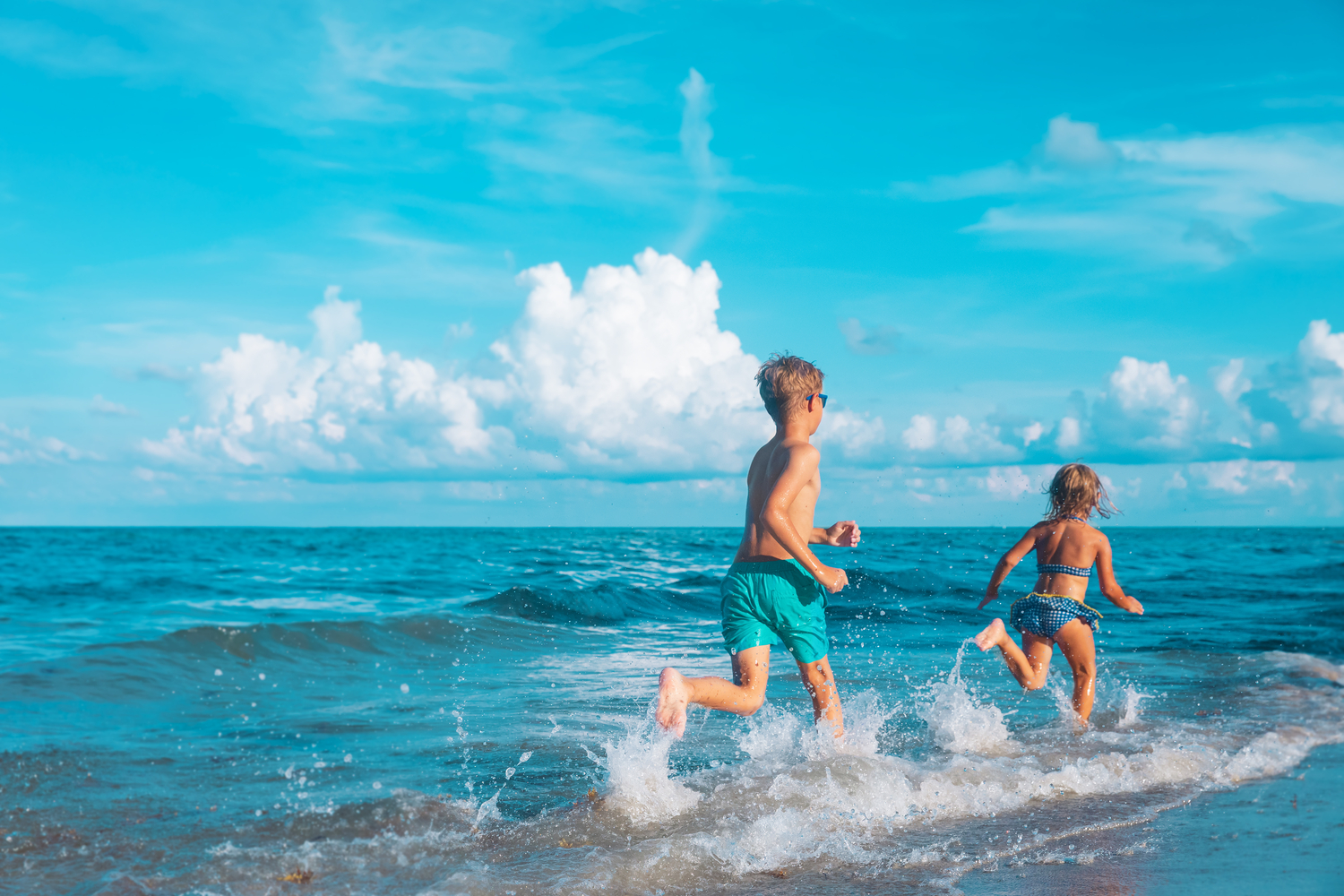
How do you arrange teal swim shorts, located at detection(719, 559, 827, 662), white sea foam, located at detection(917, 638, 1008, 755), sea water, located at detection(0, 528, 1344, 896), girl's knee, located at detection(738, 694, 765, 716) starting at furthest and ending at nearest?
white sea foam, located at detection(917, 638, 1008, 755) → teal swim shorts, located at detection(719, 559, 827, 662) → girl's knee, located at detection(738, 694, 765, 716) → sea water, located at detection(0, 528, 1344, 896)

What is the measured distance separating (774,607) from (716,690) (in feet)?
1.76

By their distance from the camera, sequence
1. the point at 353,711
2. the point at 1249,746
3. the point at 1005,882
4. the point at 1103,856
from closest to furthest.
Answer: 1. the point at 1005,882
2. the point at 1103,856
3. the point at 1249,746
4. the point at 353,711

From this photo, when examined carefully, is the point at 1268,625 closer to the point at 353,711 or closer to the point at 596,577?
the point at 596,577

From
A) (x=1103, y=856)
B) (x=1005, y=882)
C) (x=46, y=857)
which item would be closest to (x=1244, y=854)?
(x=1103, y=856)

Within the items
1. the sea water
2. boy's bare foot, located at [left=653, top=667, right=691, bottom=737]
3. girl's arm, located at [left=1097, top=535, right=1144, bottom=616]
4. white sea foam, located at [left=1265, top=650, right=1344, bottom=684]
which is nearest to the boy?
boy's bare foot, located at [left=653, top=667, right=691, bottom=737]

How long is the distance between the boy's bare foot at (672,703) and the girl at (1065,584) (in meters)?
2.79

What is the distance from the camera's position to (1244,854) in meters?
3.62

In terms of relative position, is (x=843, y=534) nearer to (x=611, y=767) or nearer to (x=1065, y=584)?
(x=611, y=767)

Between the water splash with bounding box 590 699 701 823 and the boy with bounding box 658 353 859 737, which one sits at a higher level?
the boy with bounding box 658 353 859 737

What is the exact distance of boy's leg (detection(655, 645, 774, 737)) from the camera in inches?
153

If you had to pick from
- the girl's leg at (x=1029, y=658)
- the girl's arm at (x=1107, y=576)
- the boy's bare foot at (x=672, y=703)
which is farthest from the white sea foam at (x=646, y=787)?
the girl's arm at (x=1107, y=576)

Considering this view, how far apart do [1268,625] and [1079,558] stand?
9097 millimetres

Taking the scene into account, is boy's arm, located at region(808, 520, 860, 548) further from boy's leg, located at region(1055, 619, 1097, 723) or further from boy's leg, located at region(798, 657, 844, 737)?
boy's leg, located at region(1055, 619, 1097, 723)

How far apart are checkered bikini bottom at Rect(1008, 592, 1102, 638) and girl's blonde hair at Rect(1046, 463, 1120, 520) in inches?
23.4
